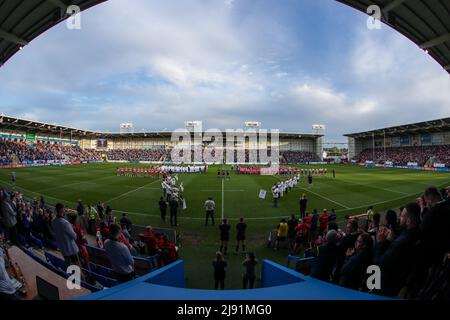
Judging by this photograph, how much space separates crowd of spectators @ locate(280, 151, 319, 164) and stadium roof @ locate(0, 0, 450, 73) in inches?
2763

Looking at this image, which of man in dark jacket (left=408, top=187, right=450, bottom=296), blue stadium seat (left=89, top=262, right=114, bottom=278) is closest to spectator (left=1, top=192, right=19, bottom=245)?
blue stadium seat (left=89, top=262, right=114, bottom=278)

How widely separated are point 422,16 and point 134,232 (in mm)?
16328

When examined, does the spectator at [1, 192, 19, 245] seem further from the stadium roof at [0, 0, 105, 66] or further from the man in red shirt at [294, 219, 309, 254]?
the man in red shirt at [294, 219, 309, 254]

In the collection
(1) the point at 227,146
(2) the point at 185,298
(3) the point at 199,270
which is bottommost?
(3) the point at 199,270

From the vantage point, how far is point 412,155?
62250mm

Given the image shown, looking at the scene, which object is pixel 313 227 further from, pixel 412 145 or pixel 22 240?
pixel 412 145

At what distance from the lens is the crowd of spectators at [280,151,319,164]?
83000 mm

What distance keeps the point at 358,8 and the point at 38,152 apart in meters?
80.3

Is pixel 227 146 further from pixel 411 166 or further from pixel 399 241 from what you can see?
pixel 399 241
